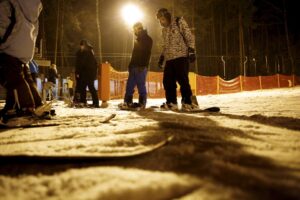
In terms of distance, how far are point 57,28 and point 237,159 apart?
93.9 feet

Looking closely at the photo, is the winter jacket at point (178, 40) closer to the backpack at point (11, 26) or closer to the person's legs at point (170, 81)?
the person's legs at point (170, 81)

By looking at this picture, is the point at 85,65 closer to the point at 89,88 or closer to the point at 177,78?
the point at 89,88

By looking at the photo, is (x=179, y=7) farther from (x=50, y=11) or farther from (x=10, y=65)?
(x=10, y=65)

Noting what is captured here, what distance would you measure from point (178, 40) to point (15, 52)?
9.32ft

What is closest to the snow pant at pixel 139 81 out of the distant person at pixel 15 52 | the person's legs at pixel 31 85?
the person's legs at pixel 31 85

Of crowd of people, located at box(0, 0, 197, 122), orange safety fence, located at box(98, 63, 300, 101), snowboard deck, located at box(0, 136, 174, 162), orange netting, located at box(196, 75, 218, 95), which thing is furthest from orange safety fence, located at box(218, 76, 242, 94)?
snowboard deck, located at box(0, 136, 174, 162)

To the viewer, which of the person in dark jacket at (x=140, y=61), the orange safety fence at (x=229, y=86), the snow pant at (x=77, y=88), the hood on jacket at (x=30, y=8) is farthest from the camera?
the orange safety fence at (x=229, y=86)

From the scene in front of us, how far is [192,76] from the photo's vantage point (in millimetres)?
19500

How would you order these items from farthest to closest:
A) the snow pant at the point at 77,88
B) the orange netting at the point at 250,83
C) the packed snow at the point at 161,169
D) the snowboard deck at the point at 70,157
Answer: the orange netting at the point at 250,83, the snow pant at the point at 77,88, the snowboard deck at the point at 70,157, the packed snow at the point at 161,169

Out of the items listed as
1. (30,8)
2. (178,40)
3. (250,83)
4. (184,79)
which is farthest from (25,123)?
(250,83)

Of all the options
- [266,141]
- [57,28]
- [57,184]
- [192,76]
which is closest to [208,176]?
[57,184]

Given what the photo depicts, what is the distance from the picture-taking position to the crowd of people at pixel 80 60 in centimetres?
405

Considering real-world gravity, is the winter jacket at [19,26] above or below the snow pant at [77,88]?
above

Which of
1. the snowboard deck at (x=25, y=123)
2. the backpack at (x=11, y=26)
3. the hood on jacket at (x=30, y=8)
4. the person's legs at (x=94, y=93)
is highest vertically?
the hood on jacket at (x=30, y=8)
